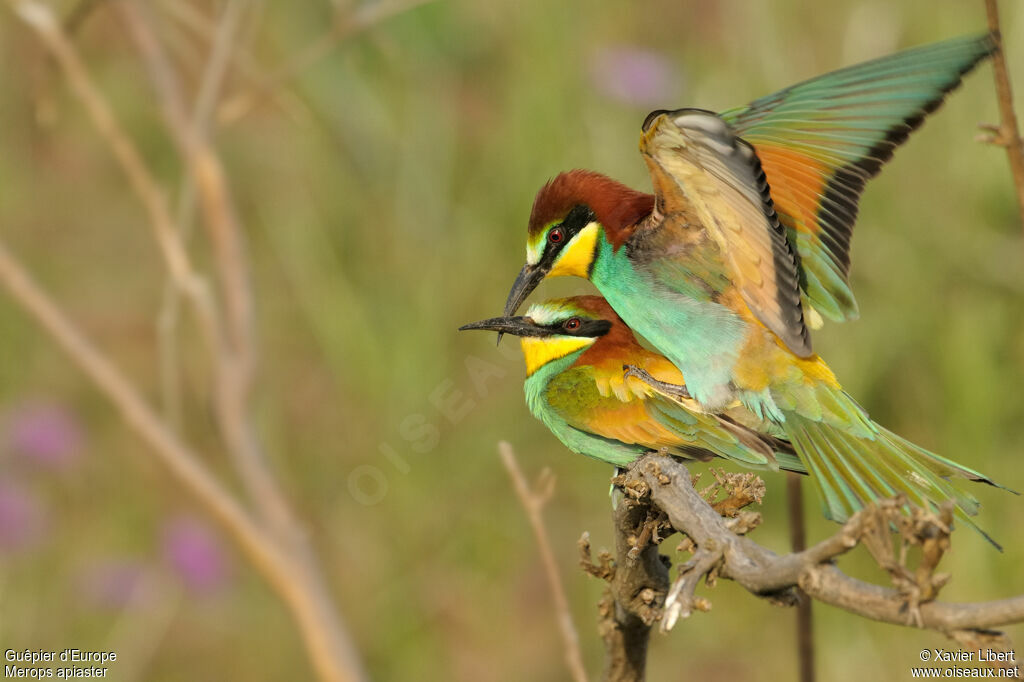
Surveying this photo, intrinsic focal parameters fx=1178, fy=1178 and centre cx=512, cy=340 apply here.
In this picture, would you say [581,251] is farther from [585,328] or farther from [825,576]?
[825,576]

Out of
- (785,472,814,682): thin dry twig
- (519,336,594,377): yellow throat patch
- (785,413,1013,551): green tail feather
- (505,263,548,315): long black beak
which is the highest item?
(505,263,548,315): long black beak

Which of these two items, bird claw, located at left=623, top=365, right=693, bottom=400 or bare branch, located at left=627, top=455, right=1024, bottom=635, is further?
bird claw, located at left=623, top=365, right=693, bottom=400

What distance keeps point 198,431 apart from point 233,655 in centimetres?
80

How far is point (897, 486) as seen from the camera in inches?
62.2

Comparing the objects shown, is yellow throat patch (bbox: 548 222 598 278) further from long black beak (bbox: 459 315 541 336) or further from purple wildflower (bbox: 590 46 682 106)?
purple wildflower (bbox: 590 46 682 106)

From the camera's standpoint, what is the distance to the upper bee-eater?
154cm

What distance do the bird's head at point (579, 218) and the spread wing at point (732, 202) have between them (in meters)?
0.14

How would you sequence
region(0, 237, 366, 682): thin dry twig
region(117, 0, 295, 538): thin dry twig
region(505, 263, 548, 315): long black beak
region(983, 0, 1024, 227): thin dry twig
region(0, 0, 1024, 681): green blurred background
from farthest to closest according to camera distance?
region(0, 0, 1024, 681): green blurred background < region(505, 263, 548, 315): long black beak < region(117, 0, 295, 538): thin dry twig < region(0, 237, 366, 682): thin dry twig < region(983, 0, 1024, 227): thin dry twig

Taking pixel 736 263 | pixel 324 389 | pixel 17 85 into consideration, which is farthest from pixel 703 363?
pixel 17 85

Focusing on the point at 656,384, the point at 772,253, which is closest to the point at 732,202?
the point at 772,253

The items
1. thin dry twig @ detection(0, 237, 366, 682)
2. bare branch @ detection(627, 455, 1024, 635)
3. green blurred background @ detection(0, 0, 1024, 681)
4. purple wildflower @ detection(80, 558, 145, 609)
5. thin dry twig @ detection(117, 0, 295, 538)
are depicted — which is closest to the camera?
bare branch @ detection(627, 455, 1024, 635)

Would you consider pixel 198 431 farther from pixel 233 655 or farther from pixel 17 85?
pixel 17 85

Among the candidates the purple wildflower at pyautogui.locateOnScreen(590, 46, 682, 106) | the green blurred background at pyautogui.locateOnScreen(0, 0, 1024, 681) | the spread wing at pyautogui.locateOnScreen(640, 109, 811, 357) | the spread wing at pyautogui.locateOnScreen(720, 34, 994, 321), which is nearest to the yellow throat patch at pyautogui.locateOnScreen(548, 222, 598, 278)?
the spread wing at pyautogui.locateOnScreen(640, 109, 811, 357)

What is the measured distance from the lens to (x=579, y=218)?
1830mm
